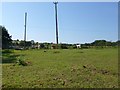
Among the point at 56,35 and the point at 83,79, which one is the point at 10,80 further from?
the point at 56,35

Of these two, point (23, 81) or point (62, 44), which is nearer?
point (23, 81)

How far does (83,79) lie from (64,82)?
40.1 inches

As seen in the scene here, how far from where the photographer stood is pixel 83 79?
1030cm

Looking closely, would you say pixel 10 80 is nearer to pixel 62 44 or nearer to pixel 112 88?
pixel 112 88

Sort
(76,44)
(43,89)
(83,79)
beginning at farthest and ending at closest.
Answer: (76,44)
(83,79)
(43,89)

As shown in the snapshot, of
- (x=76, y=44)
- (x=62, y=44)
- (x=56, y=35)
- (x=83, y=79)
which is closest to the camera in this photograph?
(x=83, y=79)

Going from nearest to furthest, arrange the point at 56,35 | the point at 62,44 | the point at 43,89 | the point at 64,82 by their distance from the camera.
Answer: the point at 43,89
the point at 64,82
the point at 56,35
the point at 62,44

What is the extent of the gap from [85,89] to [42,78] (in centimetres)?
221

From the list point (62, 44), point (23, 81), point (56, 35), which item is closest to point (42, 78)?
point (23, 81)

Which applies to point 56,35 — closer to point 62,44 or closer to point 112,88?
point 62,44

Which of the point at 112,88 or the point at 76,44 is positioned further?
the point at 76,44

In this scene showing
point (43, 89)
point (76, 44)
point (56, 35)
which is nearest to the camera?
point (43, 89)

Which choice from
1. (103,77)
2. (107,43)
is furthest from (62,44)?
(103,77)

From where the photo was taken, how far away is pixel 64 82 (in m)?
9.57
